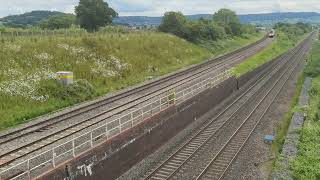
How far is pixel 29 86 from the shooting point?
3045cm

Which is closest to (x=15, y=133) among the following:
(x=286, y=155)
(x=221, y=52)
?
(x=286, y=155)

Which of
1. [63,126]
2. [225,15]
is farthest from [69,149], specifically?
[225,15]

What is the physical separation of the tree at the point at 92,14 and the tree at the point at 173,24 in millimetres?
12792

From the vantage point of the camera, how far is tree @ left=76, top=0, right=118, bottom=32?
6202 cm

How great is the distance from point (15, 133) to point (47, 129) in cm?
187

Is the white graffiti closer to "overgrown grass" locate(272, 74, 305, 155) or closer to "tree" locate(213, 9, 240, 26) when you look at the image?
"overgrown grass" locate(272, 74, 305, 155)

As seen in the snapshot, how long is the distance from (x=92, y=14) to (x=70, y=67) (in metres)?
26.9

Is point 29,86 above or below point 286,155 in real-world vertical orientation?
above

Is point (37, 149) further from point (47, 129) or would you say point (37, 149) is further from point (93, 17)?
point (93, 17)

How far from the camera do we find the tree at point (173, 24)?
7156 centimetres

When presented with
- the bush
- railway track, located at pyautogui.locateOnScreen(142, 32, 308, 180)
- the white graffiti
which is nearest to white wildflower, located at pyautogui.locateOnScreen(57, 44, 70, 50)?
the bush

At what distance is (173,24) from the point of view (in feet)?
238

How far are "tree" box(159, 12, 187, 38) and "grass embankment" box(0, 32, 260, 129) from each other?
46.1 ft

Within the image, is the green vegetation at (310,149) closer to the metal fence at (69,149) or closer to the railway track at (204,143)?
the railway track at (204,143)
